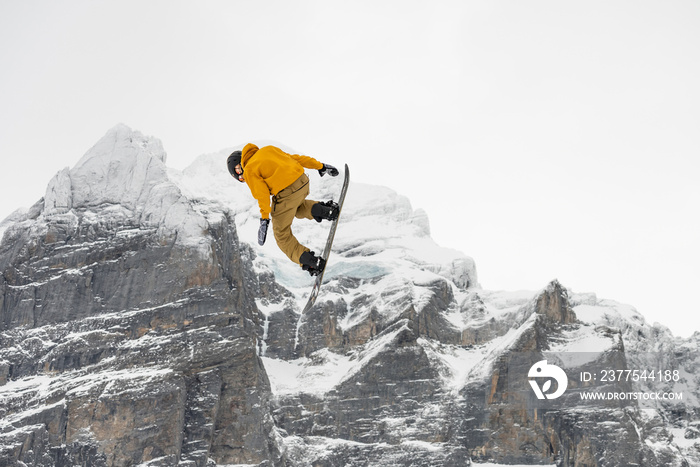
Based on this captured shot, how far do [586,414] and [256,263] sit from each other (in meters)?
72.0

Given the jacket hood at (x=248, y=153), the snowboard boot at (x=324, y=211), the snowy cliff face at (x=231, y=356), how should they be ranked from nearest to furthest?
the jacket hood at (x=248, y=153) → the snowboard boot at (x=324, y=211) → the snowy cliff face at (x=231, y=356)

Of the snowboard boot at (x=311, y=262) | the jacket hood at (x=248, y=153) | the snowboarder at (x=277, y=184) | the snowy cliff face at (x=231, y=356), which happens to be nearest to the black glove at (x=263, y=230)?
the snowboarder at (x=277, y=184)

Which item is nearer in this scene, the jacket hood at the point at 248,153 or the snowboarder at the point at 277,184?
the snowboarder at the point at 277,184

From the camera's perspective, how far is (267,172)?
1426 cm

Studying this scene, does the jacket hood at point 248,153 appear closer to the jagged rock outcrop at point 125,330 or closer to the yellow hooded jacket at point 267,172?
the yellow hooded jacket at point 267,172

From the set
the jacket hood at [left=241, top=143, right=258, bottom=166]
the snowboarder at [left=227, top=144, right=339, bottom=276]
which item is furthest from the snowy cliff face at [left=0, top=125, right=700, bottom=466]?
the jacket hood at [left=241, top=143, right=258, bottom=166]

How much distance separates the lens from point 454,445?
379ft

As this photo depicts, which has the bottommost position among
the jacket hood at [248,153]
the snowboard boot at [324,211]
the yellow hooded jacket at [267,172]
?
the snowboard boot at [324,211]

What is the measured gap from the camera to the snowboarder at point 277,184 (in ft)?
46.0

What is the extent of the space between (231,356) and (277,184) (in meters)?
92.2

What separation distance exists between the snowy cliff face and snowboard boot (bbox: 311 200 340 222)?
79.7 meters

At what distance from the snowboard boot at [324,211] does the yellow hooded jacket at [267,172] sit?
1280 millimetres

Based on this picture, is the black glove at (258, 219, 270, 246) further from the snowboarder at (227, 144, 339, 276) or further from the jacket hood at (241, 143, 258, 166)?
the jacket hood at (241, 143, 258, 166)

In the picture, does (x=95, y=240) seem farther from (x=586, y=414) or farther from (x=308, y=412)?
(x=586, y=414)
